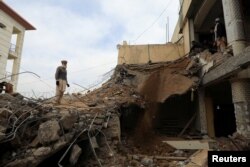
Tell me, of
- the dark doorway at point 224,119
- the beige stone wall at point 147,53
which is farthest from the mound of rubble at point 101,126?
the beige stone wall at point 147,53

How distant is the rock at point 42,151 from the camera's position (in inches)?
212

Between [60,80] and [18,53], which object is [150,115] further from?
[18,53]

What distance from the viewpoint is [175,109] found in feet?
34.5

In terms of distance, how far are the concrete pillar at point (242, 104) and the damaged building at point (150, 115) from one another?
0.03m

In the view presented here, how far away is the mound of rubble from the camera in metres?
5.71

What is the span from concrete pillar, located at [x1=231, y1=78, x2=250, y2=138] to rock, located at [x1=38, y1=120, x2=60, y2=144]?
4885 millimetres

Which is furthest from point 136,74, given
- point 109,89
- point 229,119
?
point 229,119

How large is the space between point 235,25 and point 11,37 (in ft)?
63.7

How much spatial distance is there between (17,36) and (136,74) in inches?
670

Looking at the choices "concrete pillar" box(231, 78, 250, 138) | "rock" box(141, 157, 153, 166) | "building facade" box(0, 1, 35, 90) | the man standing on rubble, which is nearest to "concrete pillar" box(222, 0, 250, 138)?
"concrete pillar" box(231, 78, 250, 138)

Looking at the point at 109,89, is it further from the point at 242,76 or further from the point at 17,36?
the point at 17,36

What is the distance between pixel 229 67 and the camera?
263 inches

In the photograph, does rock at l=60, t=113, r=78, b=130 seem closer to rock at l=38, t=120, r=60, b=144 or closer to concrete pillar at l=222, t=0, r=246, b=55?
rock at l=38, t=120, r=60, b=144

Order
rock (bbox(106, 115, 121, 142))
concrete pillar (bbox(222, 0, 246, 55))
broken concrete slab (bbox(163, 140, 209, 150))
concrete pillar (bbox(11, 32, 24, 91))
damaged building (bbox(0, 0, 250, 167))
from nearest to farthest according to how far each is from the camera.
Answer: damaged building (bbox(0, 0, 250, 167)) → rock (bbox(106, 115, 121, 142)) → concrete pillar (bbox(222, 0, 246, 55)) → broken concrete slab (bbox(163, 140, 209, 150)) → concrete pillar (bbox(11, 32, 24, 91))
